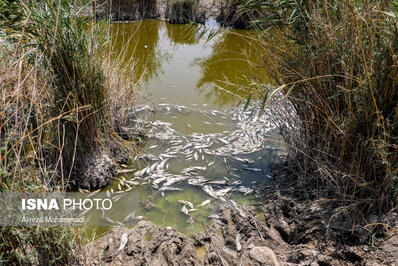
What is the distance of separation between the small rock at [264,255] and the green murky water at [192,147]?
0.71 m

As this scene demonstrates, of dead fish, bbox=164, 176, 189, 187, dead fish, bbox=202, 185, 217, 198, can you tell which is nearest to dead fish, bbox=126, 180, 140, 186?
dead fish, bbox=164, 176, 189, 187

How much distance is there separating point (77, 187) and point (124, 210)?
25.8 inches

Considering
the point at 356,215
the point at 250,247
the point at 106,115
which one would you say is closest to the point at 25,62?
the point at 106,115

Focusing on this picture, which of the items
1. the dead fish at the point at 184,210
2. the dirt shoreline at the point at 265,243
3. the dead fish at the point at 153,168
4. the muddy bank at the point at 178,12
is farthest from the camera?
the muddy bank at the point at 178,12

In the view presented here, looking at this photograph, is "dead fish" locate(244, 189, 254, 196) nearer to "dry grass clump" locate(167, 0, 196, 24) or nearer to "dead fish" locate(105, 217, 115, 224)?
"dead fish" locate(105, 217, 115, 224)

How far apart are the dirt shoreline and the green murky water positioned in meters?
0.38

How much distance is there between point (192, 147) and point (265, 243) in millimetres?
1970

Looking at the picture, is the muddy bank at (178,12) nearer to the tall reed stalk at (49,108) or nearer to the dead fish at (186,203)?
the tall reed stalk at (49,108)

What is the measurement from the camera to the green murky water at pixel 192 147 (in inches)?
140

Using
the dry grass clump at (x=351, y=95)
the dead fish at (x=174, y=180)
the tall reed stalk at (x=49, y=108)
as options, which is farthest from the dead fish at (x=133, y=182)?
the dry grass clump at (x=351, y=95)

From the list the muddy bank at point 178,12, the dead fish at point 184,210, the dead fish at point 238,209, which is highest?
the muddy bank at point 178,12

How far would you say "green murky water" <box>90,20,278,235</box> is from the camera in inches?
140

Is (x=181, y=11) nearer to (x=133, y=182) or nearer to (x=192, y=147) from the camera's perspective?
(x=192, y=147)

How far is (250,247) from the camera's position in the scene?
280cm
